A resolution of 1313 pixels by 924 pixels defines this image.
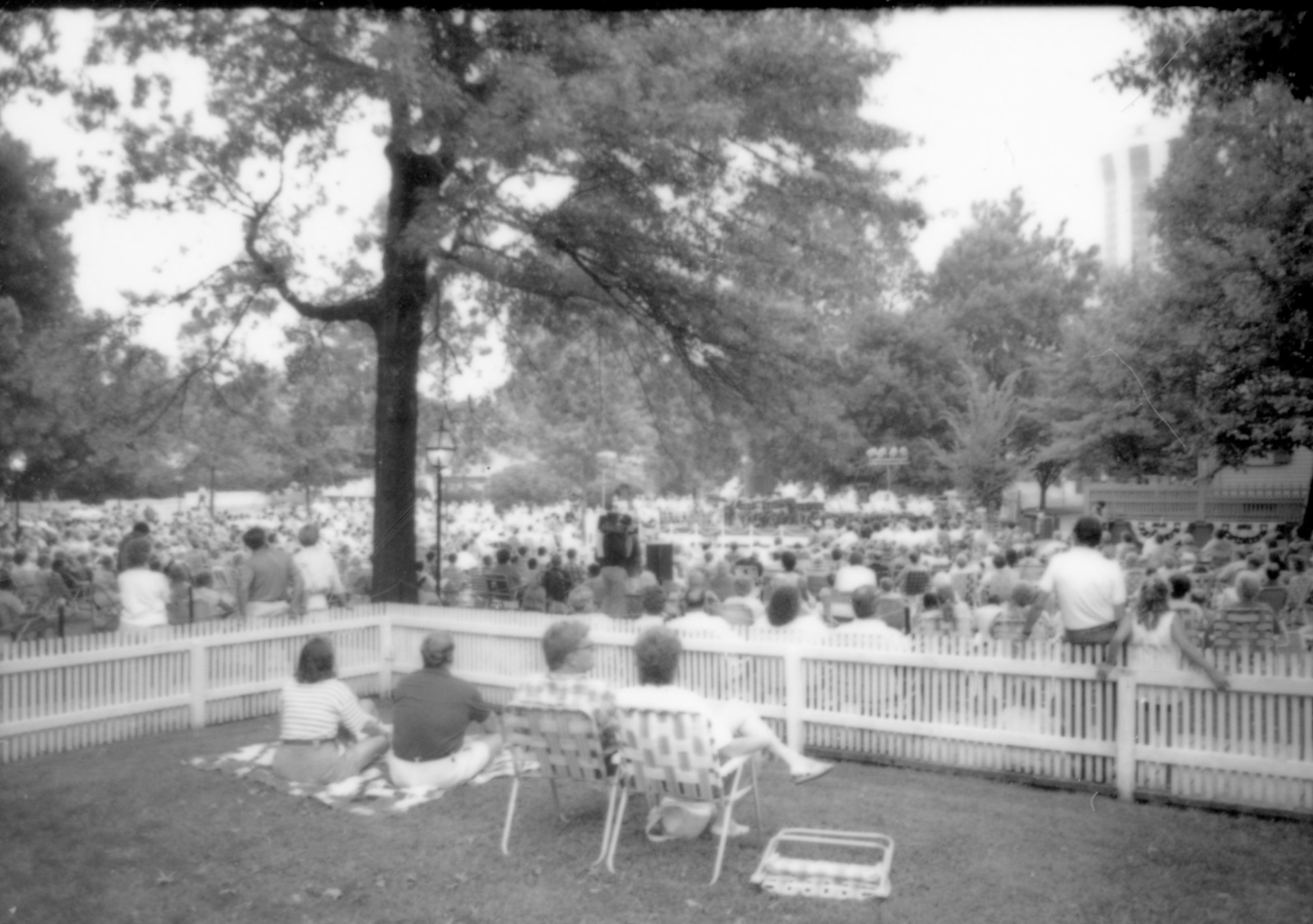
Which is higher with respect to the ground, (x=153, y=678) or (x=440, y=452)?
(x=440, y=452)

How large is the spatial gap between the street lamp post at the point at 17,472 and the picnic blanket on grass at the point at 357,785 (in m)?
9.36

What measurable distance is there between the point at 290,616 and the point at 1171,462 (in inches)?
909

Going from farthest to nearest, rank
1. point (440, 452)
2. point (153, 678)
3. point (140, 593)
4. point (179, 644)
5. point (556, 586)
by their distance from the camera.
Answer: point (440, 452)
point (556, 586)
point (140, 593)
point (179, 644)
point (153, 678)

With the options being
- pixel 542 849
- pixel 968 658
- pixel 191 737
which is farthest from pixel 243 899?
pixel 968 658

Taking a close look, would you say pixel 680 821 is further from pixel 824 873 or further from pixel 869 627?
pixel 869 627

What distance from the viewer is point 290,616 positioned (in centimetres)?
945

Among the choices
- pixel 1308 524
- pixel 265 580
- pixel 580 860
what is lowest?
pixel 580 860

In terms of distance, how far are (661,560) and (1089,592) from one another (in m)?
9.55

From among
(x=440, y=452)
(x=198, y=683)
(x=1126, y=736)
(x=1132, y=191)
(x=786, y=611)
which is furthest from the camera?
(x=1132, y=191)

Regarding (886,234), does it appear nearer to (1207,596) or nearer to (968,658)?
(1207,596)

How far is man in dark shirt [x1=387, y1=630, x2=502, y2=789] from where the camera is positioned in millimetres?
6520

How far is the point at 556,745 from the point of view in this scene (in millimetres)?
5668

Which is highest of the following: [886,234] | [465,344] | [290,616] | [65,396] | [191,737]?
[886,234]

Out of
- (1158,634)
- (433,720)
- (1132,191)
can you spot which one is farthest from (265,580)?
(1132,191)
